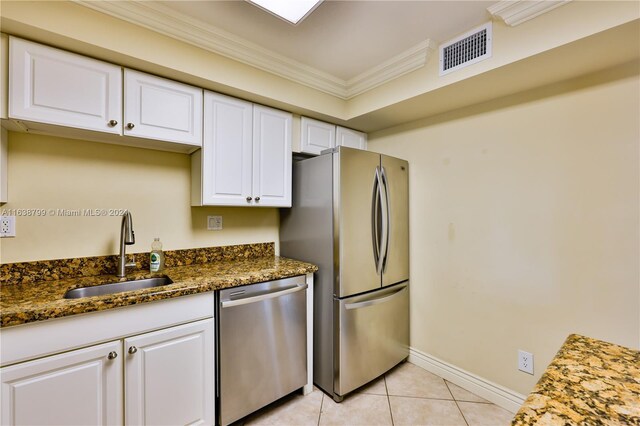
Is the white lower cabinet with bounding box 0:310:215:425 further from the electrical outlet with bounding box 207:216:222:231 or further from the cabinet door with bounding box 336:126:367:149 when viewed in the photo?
the cabinet door with bounding box 336:126:367:149

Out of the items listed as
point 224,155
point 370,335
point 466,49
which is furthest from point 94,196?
point 466,49

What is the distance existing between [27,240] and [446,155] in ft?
9.17

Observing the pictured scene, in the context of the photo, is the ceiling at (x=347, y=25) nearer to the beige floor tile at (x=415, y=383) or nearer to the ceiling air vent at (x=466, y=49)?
the ceiling air vent at (x=466, y=49)

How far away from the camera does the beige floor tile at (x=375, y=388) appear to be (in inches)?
82.2

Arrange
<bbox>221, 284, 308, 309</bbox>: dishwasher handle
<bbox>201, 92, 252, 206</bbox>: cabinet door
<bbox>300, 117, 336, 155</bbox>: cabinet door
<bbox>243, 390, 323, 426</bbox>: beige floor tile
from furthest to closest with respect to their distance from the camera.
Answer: <bbox>300, 117, 336, 155</bbox>: cabinet door < <bbox>201, 92, 252, 206</bbox>: cabinet door < <bbox>243, 390, 323, 426</bbox>: beige floor tile < <bbox>221, 284, 308, 309</bbox>: dishwasher handle

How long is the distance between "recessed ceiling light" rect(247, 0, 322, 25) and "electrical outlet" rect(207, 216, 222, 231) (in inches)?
56.6

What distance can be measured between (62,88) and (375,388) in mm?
2681

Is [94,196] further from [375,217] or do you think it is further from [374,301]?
[374,301]

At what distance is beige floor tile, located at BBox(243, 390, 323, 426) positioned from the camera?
1774mm

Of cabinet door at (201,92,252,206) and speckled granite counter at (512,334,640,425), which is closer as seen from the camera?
speckled granite counter at (512,334,640,425)

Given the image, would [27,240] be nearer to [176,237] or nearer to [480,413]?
[176,237]

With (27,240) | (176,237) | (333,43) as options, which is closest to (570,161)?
(333,43)

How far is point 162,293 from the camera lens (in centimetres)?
141

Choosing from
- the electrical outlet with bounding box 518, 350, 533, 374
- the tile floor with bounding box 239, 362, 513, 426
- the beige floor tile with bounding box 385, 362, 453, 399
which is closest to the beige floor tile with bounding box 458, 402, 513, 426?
the tile floor with bounding box 239, 362, 513, 426
